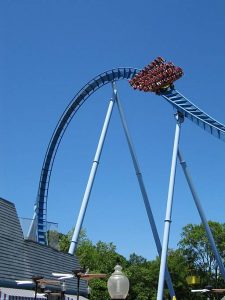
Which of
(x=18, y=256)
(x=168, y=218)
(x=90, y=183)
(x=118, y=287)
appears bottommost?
(x=118, y=287)

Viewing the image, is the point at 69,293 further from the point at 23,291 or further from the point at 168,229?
the point at 168,229

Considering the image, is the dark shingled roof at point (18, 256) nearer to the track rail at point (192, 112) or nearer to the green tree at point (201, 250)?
the track rail at point (192, 112)

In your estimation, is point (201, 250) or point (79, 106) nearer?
point (79, 106)

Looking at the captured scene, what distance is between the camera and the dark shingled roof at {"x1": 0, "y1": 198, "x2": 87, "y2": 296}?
13.4m

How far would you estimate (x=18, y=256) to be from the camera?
46.6 ft

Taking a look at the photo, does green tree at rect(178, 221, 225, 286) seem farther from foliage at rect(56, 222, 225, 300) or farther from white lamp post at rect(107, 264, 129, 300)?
white lamp post at rect(107, 264, 129, 300)

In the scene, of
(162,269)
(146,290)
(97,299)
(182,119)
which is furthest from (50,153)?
(146,290)

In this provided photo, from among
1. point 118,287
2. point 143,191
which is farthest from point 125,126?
point 118,287

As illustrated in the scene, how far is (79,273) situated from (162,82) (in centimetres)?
1412

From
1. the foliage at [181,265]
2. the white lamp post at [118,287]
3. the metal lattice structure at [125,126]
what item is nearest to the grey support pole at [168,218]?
the metal lattice structure at [125,126]

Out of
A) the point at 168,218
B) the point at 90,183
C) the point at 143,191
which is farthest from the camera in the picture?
the point at 143,191

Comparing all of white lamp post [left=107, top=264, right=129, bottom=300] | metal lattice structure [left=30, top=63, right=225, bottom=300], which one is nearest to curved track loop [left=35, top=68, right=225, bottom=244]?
metal lattice structure [left=30, top=63, right=225, bottom=300]

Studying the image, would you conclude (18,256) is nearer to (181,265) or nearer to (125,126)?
(125,126)

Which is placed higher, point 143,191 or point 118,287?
point 143,191
